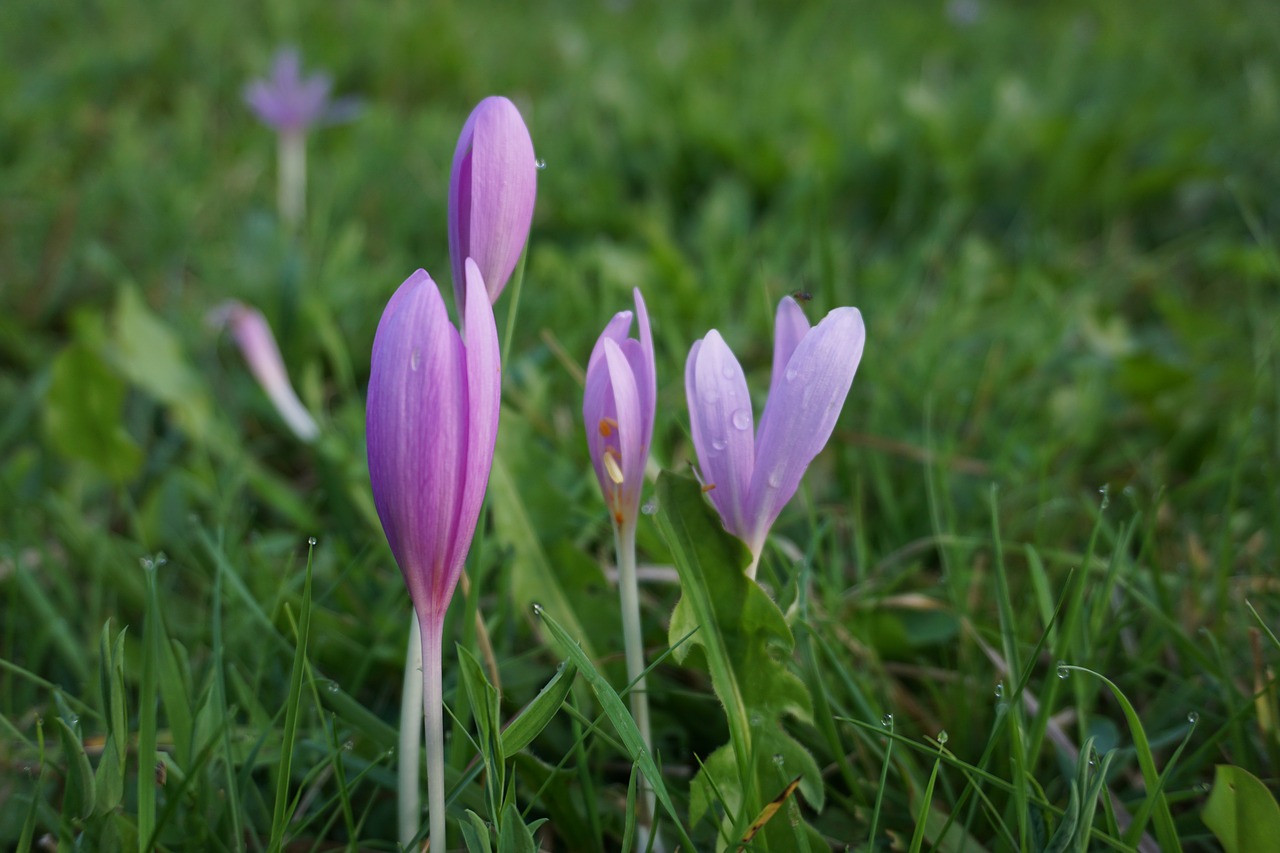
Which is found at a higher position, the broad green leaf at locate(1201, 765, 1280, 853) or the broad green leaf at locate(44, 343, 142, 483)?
the broad green leaf at locate(1201, 765, 1280, 853)

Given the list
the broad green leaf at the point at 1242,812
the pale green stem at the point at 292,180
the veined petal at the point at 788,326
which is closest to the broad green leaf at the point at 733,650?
the veined petal at the point at 788,326

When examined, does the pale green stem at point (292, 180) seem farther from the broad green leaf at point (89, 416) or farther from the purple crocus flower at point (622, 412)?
the purple crocus flower at point (622, 412)

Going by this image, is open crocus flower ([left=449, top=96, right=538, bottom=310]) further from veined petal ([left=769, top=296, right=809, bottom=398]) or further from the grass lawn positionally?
veined petal ([left=769, top=296, right=809, bottom=398])

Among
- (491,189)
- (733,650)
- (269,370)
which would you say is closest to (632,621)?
(733,650)

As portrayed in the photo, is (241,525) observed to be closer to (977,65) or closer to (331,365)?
(331,365)

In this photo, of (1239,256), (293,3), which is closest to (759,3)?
(293,3)

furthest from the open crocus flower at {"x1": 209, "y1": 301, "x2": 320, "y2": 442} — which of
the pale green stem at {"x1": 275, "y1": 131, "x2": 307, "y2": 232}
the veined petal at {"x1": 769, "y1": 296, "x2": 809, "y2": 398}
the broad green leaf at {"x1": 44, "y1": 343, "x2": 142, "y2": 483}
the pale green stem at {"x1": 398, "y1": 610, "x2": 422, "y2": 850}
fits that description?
the veined petal at {"x1": 769, "y1": 296, "x2": 809, "y2": 398}
